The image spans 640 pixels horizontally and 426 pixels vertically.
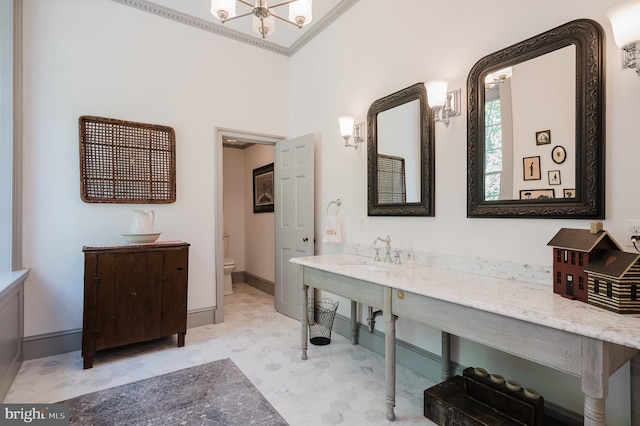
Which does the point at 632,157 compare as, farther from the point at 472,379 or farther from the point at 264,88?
the point at 264,88

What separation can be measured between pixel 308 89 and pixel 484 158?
2.31 meters

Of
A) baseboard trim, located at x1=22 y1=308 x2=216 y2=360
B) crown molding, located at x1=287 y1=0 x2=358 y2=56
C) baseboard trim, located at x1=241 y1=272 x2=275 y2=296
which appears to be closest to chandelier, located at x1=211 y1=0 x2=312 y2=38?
crown molding, located at x1=287 y1=0 x2=358 y2=56

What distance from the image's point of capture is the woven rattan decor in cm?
285

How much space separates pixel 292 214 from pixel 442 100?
209cm

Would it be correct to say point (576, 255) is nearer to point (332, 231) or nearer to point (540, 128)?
point (540, 128)

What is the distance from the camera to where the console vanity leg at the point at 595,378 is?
3.51 feet

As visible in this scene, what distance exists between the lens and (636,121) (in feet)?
4.68

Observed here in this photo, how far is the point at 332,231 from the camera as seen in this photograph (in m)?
3.13

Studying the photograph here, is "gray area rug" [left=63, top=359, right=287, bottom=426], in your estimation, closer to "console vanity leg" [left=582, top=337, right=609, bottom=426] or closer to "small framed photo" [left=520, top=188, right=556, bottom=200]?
"console vanity leg" [left=582, top=337, right=609, bottom=426]

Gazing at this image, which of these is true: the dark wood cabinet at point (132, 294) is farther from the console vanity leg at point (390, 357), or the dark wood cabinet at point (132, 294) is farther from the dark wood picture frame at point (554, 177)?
the dark wood picture frame at point (554, 177)

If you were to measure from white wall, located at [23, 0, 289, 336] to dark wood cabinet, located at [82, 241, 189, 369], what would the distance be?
501 mm

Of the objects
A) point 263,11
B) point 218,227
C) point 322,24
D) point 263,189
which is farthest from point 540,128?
point 263,189

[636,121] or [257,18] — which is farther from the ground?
[257,18]

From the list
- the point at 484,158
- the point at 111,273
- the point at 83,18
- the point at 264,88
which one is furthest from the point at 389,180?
the point at 83,18
